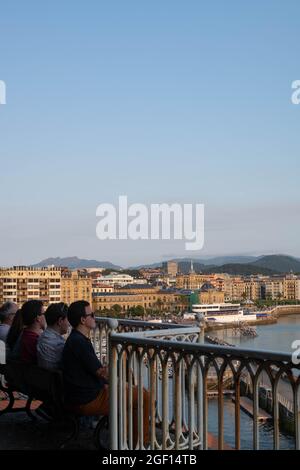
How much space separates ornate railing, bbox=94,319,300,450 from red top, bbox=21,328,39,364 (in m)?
1.44

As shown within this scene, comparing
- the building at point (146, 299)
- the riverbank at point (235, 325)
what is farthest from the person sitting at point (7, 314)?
the building at point (146, 299)

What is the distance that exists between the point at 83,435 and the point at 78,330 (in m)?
1.03

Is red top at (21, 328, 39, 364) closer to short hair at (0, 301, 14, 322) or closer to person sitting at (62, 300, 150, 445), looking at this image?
person sitting at (62, 300, 150, 445)

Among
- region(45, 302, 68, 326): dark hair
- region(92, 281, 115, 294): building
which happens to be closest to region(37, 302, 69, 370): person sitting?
region(45, 302, 68, 326): dark hair

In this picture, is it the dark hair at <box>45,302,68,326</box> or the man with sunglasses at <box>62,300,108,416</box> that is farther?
the dark hair at <box>45,302,68,326</box>

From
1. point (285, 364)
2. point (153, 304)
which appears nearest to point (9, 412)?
point (285, 364)

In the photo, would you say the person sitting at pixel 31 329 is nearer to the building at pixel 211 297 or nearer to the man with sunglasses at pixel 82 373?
the man with sunglasses at pixel 82 373

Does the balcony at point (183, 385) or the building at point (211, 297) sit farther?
the building at point (211, 297)

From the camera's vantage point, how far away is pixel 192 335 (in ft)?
16.8

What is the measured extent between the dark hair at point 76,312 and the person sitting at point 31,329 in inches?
34.4

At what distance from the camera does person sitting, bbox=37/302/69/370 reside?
18.2ft

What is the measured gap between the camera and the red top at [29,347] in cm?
602

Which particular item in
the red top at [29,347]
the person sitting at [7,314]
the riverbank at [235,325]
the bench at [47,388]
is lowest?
the riverbank at [235,325]

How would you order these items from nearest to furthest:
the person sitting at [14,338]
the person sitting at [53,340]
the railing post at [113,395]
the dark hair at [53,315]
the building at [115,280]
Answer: the railing post at [113,395], the person sitting at [53,340], the dark hair at [53,315], the person sitting at [14,338], the building at [115,280]
